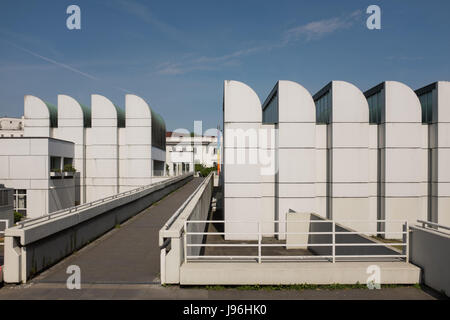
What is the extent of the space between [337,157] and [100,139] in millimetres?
20179

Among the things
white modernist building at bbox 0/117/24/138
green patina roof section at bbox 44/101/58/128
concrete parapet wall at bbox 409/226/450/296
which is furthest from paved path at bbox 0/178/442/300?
white modernist building at bbox 0/117/24/138

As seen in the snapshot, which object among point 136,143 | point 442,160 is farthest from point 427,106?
point 136,143

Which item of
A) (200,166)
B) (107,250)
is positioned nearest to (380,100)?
(107,250)

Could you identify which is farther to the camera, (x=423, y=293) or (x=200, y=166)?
(x=200, y=166)

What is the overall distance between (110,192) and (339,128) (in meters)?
20.3

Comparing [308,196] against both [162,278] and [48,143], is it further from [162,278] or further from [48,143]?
[48,143]

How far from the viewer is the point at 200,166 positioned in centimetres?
8019

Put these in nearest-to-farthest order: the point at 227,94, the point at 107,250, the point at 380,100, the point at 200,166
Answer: the point at 107,250
the point at 227,94
the point at 380,100
the point at 200,166

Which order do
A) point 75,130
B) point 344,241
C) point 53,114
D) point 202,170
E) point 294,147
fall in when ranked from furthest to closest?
point 202,170
point 53,114
point 75,130
point 294,147
point 344,241

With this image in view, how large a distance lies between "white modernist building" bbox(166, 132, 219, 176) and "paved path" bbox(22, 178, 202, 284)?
50.8 meters

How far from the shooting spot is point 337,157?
1709 cm

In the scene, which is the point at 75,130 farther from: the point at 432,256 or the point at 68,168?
the point at 432,256

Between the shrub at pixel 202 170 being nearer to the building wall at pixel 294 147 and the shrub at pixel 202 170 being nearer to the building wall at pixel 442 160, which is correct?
the building wall at pixel 294 147

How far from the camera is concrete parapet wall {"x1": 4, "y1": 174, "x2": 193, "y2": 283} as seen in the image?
24.2ft
